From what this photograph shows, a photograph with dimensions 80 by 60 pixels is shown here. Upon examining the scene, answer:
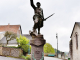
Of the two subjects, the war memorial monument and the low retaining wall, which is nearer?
the war memorial monument

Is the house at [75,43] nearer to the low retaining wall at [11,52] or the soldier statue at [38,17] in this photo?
the low retaining wall at [11,52]

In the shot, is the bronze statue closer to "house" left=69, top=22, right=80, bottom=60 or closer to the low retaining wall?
Answer: "house" left=69, top=22, right=80, bottom=60

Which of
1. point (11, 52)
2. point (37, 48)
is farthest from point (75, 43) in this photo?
point (37, 48)

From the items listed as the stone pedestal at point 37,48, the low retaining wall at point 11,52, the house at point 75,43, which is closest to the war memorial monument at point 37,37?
the stone pedestal at point 37,48

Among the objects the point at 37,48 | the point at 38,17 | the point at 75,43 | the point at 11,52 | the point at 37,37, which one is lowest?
the point at 11,52

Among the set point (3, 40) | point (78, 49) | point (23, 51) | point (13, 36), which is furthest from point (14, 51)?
point (3, 40)

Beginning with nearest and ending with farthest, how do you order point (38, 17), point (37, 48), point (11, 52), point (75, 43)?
point (37, 48) → point (38, 17) → point (75, 43) → point (11, 52)

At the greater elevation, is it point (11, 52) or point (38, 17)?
point (38, 17)

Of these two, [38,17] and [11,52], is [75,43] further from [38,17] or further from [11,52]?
[38,17]

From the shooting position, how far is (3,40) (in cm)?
4459

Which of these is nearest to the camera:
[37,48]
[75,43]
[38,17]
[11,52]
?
[37,48]

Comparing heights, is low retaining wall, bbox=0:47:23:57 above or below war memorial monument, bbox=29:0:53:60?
below

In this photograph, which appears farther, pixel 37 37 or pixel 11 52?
pixel 11 52

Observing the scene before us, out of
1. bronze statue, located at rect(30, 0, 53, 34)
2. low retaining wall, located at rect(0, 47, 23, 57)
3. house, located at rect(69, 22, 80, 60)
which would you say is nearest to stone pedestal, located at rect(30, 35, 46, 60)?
bronze statue, located at rect(30, 0, 53, 34)
